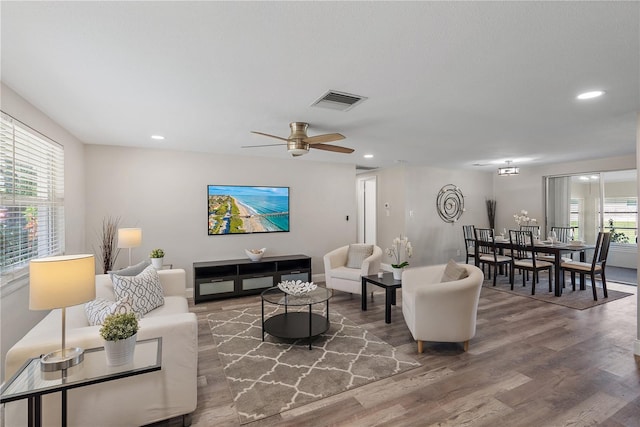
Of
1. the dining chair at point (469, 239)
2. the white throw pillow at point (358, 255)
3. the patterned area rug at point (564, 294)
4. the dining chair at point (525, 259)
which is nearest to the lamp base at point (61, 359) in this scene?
the white throw pillow at point (358, 255)

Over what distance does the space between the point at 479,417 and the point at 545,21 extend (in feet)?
8.00

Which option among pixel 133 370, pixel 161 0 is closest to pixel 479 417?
pixel 133 370

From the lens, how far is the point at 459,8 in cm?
144

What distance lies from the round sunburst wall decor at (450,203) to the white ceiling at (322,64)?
3593mm

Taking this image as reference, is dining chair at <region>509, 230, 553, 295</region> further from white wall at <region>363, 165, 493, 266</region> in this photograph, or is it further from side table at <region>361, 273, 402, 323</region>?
side table at <region>361, 273, 402, 323</region>

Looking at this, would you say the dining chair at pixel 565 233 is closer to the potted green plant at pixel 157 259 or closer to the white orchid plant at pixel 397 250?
the white orchid plant at pixel 397 250

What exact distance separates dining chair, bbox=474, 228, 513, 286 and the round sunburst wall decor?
0.97 meters

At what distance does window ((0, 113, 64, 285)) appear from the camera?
2377mm

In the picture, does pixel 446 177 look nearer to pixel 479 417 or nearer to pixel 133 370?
pixel 479 417

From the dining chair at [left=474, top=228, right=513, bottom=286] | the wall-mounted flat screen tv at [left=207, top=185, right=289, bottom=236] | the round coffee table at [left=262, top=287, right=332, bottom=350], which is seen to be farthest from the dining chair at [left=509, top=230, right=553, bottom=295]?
the wall-mounted flat screen tv at [left=207, top=185, right=289, bottom=236]

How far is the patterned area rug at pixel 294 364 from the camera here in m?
2.31

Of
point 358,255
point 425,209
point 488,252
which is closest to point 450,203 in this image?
point 425,209

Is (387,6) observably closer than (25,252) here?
Yes

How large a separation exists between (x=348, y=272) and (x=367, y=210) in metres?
3.72
